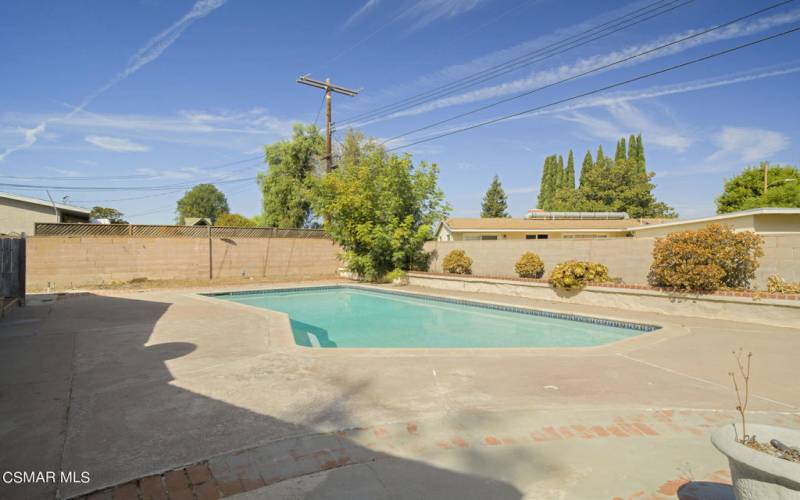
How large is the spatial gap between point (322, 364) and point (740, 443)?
4.20 metres

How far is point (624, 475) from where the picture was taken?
2682 mm

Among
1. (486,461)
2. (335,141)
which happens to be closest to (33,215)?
(335,141)

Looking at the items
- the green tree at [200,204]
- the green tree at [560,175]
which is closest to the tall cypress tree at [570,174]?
the green tree at [560,175]

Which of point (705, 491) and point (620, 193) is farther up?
point (620, 193)

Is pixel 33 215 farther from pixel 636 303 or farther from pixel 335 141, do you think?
pixel 636 303

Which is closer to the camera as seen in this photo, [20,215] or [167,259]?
[167,259]

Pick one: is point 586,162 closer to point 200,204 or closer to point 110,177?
point 110,177

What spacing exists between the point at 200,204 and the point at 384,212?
212 feet

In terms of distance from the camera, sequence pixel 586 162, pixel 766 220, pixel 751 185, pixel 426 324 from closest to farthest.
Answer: pixel 426 324 → pixel 766 220 → pixel 751 185 → pixel 586 162

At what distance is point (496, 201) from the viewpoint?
49.2 metres

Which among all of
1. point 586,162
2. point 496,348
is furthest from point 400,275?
point 586,162

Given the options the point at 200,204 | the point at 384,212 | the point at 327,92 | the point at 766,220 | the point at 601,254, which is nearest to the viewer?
the point at 601,254

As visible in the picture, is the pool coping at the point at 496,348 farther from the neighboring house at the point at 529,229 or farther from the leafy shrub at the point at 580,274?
the neighboring house at the point at 529,229
